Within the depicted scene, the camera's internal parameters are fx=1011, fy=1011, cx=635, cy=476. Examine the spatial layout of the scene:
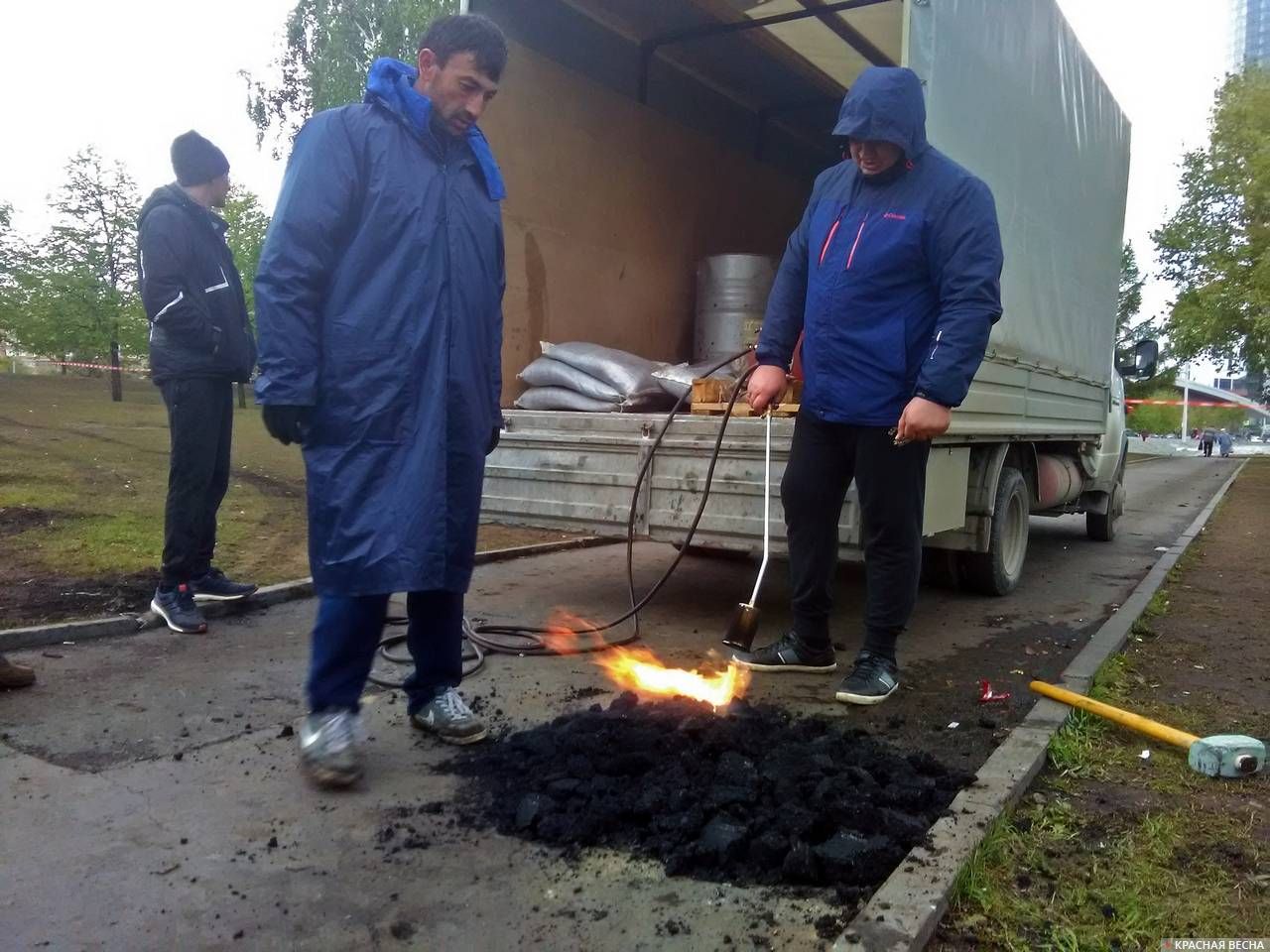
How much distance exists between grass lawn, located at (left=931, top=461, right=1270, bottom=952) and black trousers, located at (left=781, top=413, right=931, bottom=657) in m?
0.75

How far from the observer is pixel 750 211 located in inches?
316

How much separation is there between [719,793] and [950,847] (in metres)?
0.58

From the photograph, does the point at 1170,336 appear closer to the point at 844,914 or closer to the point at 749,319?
the point at 749,319

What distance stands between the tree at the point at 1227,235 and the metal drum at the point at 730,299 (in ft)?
57.7

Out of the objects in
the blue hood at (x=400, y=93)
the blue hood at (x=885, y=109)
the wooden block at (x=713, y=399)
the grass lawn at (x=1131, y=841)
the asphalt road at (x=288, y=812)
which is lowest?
the asphalt road at (x=288, y=812)

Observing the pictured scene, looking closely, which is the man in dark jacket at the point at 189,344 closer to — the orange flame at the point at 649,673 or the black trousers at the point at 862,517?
the orange flame at the point at 649,673

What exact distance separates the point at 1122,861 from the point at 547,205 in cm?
464

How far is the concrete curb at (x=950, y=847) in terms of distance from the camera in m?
2.05

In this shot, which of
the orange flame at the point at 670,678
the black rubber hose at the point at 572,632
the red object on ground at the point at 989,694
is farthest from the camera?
the black rubber hose at the point at 572,632

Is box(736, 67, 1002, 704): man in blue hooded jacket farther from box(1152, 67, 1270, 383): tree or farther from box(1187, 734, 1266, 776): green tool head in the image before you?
box(1152, 67, 1270, 383): tree

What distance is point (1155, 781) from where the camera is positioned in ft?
10.1

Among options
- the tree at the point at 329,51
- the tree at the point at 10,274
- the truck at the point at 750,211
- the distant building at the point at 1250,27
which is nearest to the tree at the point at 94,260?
the tree at the point at 10,274

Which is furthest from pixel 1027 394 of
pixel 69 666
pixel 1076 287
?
pixel 69 666

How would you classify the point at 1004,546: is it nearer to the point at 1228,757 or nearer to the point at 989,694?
the point at 989,694
